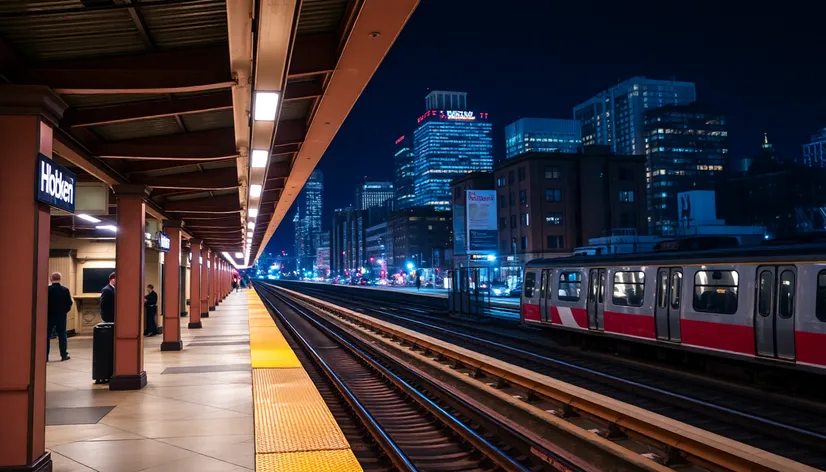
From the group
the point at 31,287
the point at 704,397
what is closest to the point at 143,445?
the point at 31,287

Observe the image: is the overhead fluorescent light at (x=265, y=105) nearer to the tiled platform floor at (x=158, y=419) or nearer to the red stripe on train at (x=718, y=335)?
the tiled platform floor at (x=158, y=419)

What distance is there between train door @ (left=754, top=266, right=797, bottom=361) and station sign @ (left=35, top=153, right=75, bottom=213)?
11.3 metres

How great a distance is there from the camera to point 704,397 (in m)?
12.4

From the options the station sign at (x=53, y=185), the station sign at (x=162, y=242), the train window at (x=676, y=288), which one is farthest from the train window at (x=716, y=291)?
the station sign at (x=162, y=242)

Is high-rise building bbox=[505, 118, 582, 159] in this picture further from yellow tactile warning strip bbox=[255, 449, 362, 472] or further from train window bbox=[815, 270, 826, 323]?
yellow tactile warning strip bbox=[255, 449, 362, 472]

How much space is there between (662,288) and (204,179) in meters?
10.2

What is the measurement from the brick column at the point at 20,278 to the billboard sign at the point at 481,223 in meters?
52.7

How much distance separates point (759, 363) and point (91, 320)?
63.4 ft

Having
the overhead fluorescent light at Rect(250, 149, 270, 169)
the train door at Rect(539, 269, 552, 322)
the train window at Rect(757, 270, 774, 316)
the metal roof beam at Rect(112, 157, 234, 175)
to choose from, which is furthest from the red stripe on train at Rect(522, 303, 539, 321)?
the metal roof beam at Rect(112, 157, 234, 175)

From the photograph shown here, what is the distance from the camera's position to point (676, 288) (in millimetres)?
15062

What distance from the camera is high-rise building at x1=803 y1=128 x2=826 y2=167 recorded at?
167163 mm

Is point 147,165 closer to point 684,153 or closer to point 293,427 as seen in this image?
point 293,427

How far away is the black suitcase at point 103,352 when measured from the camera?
11.9 meters

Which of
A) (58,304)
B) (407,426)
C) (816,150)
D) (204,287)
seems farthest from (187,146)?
(816,150)
